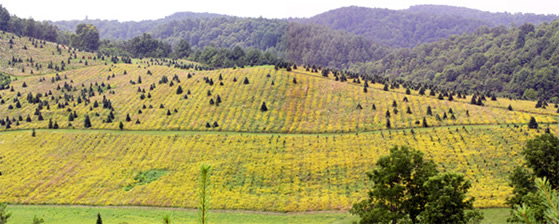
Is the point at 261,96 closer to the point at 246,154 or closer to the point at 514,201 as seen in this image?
the point at 246,154

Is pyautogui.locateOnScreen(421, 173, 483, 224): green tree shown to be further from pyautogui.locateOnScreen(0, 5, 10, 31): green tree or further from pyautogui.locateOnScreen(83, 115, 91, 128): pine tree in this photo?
pyautogui.locateOnScreen(0, 5, 10, 31): green tree

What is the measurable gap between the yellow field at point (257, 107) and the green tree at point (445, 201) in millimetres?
41089

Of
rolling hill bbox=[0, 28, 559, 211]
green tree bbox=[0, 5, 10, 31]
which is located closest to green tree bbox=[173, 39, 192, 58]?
green tree bbox=[0, 5, 10, 31]

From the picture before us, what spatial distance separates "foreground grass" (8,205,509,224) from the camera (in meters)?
47.8

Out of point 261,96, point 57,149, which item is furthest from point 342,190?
point 57,149

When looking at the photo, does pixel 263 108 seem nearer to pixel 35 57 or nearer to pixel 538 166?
pixel 538 166

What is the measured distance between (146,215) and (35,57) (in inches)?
4813

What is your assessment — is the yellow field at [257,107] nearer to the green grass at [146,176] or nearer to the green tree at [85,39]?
the green grass at [146,176]

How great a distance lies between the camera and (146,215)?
51219mm

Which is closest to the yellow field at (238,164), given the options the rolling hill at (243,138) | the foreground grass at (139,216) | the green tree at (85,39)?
the rolling hill at (243,138)

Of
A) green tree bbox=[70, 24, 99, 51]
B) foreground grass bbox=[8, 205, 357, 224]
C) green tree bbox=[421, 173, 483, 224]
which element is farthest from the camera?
green tree bbox=[70, 24, 99, 51]

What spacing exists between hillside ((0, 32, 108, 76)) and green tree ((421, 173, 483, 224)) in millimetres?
131207

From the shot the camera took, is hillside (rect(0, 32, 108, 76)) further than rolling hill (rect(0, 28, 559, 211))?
Yes

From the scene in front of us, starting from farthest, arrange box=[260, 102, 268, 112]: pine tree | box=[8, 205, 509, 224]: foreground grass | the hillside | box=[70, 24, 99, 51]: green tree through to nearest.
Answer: box=[70, 24, 99, 51]: green tree, the hillside, box=[260, 102, 268, 112]: pine tree, box=[8, 205, 509, 224]: foreground grass
